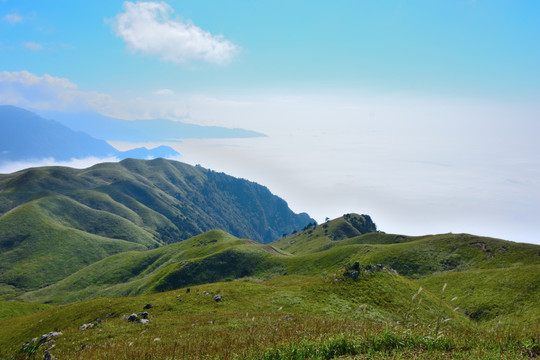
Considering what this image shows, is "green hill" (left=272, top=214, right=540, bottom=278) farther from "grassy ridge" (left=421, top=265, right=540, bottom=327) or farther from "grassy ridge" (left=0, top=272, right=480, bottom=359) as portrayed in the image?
"grassy ridge" (left=0, top=272, right=480, bottom=359)

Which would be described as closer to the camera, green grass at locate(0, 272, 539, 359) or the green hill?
green grass at locate(0, 272, 539, 359)

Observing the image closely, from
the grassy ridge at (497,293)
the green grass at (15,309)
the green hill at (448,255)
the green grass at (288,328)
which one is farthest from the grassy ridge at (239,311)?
the green hill at (448,255)

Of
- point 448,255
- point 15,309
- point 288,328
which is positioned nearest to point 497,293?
point 448,255

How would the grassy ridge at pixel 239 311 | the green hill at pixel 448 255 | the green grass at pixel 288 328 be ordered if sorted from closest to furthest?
the green grass at pixel 288 328, the grassy ridge at pixel 239 311, the green hill at pixel 448 255

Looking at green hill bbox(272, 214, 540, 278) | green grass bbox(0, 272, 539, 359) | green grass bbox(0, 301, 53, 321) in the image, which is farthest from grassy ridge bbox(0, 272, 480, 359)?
green hill bbox(272, 214, 540, 278)

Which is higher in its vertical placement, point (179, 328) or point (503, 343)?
point (503, 343)

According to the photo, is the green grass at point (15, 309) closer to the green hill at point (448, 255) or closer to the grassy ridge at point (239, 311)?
the grassy ridge at point (239, 311)

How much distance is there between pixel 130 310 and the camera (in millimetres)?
40906

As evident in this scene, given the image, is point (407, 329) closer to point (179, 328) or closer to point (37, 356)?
point (179, 328)

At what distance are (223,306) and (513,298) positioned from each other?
6045cm

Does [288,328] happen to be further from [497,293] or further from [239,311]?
[497,293]

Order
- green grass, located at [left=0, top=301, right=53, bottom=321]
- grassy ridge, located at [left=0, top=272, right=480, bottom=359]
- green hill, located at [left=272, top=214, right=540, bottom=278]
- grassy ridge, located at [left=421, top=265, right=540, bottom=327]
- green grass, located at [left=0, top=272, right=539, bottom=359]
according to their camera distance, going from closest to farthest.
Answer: green grass, located at [left=0, top=272, right=539, bottom=359] < grassy ridge, located at [left=0, top=272, right=480, bottom=359] < grassy ridge, located at [left=421, top=265, right=540, bottom=327] < green grass, located at [left=0, top=301, right=53, bottom=321] < green hill, located at [left=272, top=214, right=540, bottom=278]

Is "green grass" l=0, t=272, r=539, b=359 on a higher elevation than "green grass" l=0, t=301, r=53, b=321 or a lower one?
higher

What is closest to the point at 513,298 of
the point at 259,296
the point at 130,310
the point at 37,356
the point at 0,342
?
the point at 259,296
